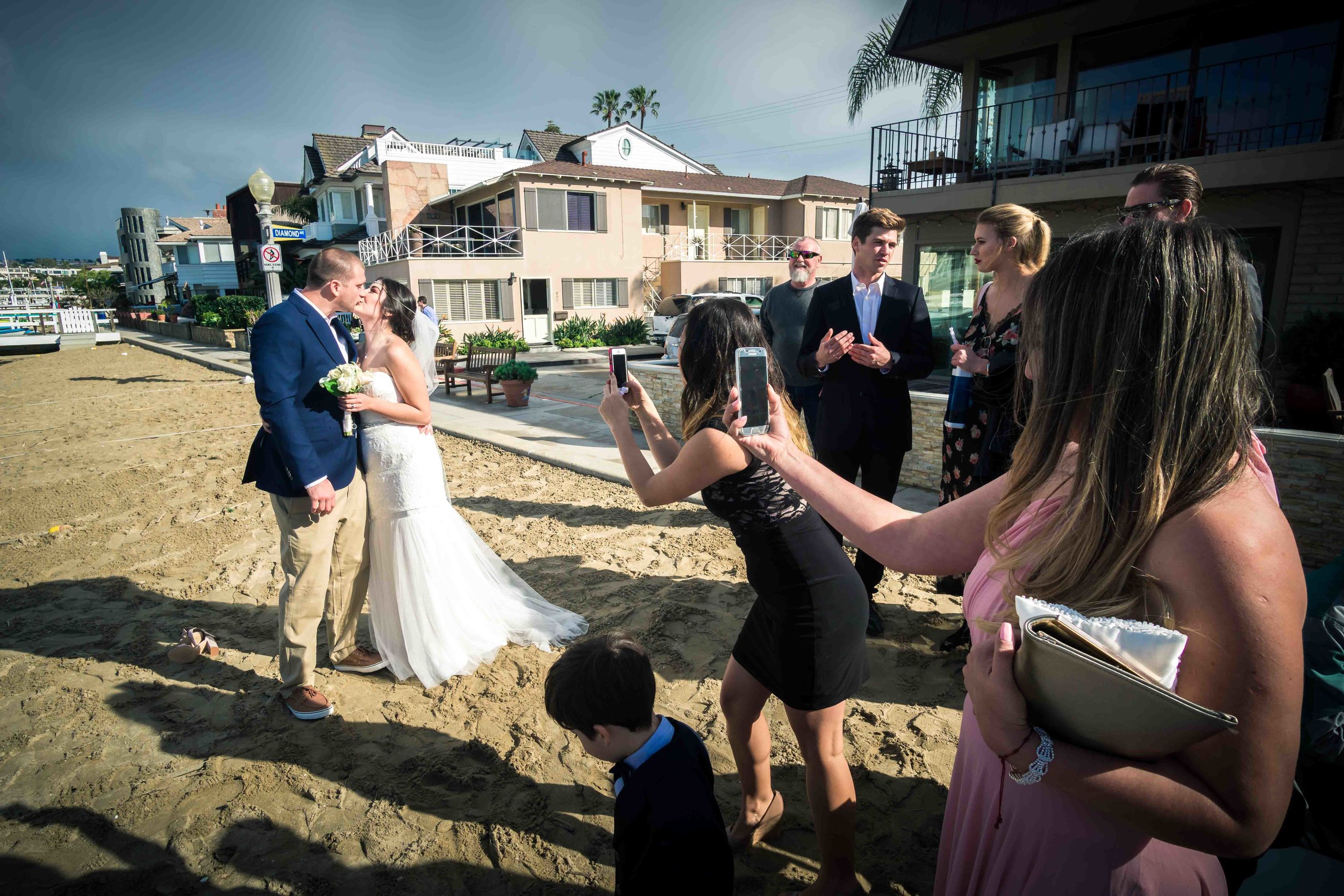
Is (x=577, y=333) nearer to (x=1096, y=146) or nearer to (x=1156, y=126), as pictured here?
(x=1096, y=146)

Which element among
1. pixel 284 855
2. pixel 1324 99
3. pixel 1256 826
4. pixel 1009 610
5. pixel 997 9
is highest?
pixel 997 9

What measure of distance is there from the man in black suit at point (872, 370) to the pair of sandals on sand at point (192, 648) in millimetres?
3762

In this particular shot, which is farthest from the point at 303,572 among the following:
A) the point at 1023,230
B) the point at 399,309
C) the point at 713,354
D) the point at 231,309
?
the point at 231,309

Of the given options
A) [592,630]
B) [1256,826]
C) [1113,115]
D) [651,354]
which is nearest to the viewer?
[1256,826]

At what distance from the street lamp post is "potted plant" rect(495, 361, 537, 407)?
4474 millimetres

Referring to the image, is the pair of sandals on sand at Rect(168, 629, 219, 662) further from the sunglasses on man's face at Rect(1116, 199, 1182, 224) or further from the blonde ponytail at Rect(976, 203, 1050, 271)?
the sunglasses on man's face at Rect(1116, 199, 1182, 224)

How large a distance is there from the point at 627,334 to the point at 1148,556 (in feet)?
85.7

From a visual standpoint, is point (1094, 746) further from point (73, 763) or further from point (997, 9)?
point (997, 9)

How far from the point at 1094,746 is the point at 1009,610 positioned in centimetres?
23

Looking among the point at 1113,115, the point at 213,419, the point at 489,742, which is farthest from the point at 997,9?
the point at 213,419

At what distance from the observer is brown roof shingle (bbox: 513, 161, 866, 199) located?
27078mm

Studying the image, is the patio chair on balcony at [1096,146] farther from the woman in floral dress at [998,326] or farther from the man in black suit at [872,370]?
the woman in floral dress at [998,326]

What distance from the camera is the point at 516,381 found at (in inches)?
461

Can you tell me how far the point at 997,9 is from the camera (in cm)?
1065
